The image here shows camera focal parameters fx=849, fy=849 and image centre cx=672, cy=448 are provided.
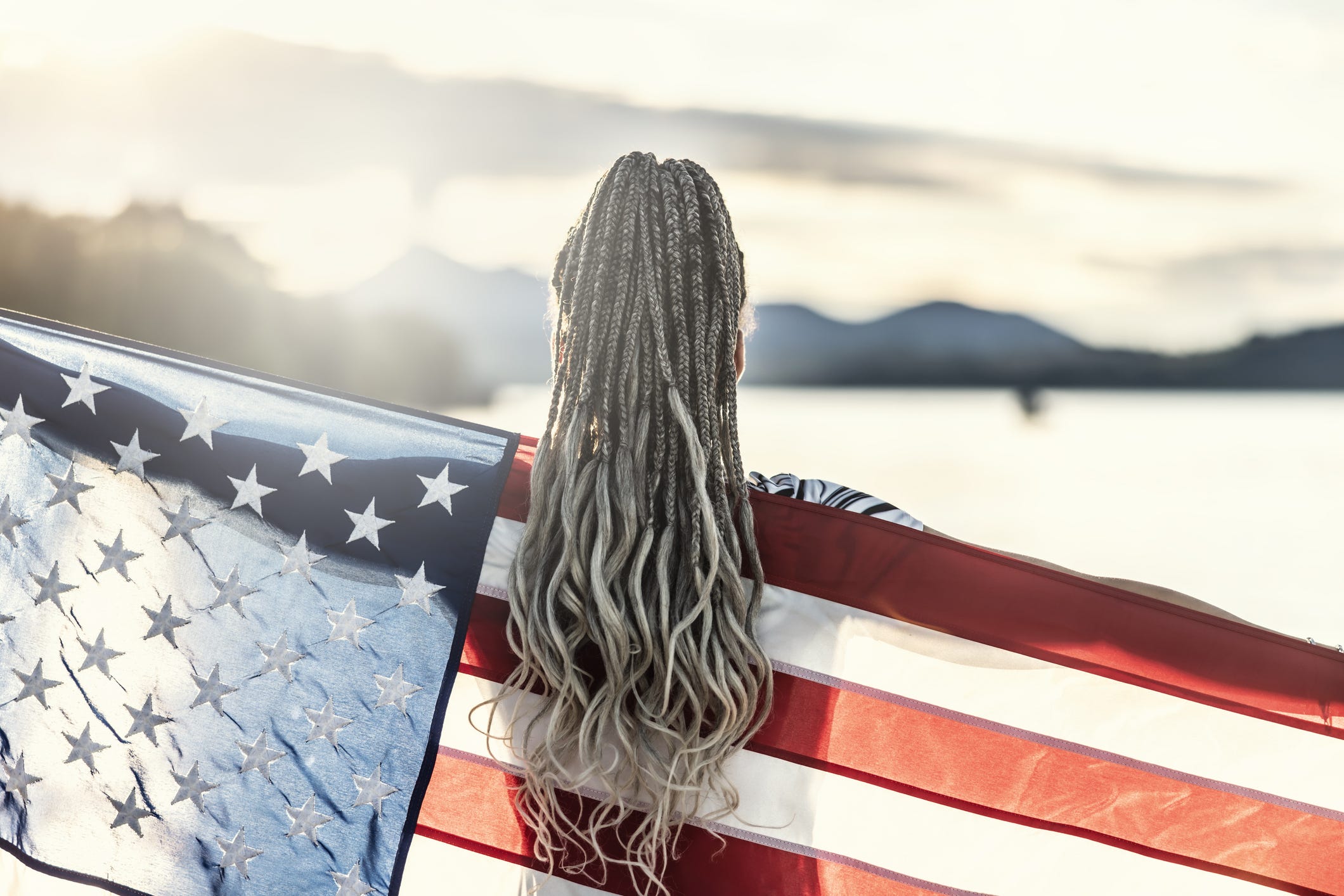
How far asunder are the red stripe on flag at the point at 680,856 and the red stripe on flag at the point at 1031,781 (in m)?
0.15

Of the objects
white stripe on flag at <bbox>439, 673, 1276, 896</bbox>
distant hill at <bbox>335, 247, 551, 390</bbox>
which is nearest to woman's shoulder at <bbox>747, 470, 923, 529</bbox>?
white stripe on flag at <bbox>439, 673, 1276, 896</bbox>

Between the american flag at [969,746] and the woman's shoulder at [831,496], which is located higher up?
the woman's shoulder at [831,496]

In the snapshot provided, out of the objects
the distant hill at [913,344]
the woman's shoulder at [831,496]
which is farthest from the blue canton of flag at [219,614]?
the distant hill at [913,344]

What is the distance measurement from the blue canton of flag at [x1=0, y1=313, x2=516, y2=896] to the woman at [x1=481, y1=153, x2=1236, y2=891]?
194 mm

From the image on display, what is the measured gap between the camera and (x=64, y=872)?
145 cm

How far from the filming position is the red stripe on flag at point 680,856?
4.43ft

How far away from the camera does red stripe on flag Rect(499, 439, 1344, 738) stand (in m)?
1.39

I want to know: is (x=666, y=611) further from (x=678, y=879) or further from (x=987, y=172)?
(x=987, y=172)

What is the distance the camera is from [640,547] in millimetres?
1228

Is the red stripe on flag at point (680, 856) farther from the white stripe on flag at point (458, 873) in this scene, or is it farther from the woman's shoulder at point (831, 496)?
the woman's shoulder at point (831, 496)

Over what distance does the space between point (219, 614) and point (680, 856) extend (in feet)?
2.83

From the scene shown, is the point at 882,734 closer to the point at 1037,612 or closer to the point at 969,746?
the point at 969,746

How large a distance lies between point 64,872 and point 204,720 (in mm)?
374

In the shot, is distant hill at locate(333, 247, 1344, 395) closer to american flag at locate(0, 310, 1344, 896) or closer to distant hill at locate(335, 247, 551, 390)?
distant hill at locate(335, 247, 551, 390)
